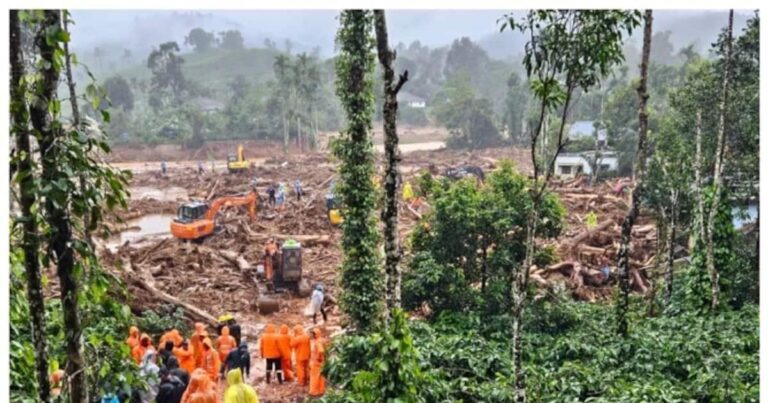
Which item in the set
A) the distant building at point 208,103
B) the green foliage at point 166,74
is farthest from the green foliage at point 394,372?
the distant building at point 208,103

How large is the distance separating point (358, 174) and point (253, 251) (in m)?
8.07

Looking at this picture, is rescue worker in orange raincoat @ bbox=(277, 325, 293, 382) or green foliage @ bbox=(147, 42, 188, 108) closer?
rescue worker in orange raincoat @ bbox=(277, 325, 293, 382)

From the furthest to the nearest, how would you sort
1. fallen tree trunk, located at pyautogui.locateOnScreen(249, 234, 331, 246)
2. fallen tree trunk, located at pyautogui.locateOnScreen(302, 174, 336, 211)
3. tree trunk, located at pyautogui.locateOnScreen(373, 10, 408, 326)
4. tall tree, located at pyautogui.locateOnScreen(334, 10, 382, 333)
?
1. fallen tree trunk, located at pyautogui.locateOnScreen(302, 174, 336, 211)
2. fallen tree trunk, located at pyautogui.locateOnScreen(249, 234, 331, 246)
3. tall tree, located at pyautogui.locateOnScreen(334, 10, 382, 333)
4. tree trunk, located at pyautogui.locateOnScreen(373, 10, 408, 326)

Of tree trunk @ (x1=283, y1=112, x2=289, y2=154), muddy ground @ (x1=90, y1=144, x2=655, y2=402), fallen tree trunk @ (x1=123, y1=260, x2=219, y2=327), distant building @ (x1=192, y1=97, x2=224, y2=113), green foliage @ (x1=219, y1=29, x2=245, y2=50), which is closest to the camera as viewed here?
fallen tree trunk @ (x1=123, y1=260, x2=219, y2=327)

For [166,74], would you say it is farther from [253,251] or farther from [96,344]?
[96,344]

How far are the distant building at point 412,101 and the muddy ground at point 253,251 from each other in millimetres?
25707

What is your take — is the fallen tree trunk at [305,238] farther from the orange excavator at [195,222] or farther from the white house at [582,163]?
the white house at [582,163]

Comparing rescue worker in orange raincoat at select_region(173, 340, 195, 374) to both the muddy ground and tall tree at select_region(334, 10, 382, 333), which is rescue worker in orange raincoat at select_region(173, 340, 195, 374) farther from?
tall tree at select_region(334, 10, 382, 333)

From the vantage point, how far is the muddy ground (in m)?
12.8

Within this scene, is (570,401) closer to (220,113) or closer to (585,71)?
(585,71)

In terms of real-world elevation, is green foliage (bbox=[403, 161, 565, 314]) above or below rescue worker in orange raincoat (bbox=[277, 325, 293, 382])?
above

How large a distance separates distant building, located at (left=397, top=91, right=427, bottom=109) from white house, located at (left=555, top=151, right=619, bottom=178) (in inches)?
1011

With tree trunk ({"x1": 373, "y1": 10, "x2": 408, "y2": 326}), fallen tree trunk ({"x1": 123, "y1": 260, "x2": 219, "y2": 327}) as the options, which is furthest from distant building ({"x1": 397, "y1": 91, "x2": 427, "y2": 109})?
tree trunk ({"x1": 373, "y1": 10, "x2": 408, "y2": 326})

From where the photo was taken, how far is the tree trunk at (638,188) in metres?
8.33
